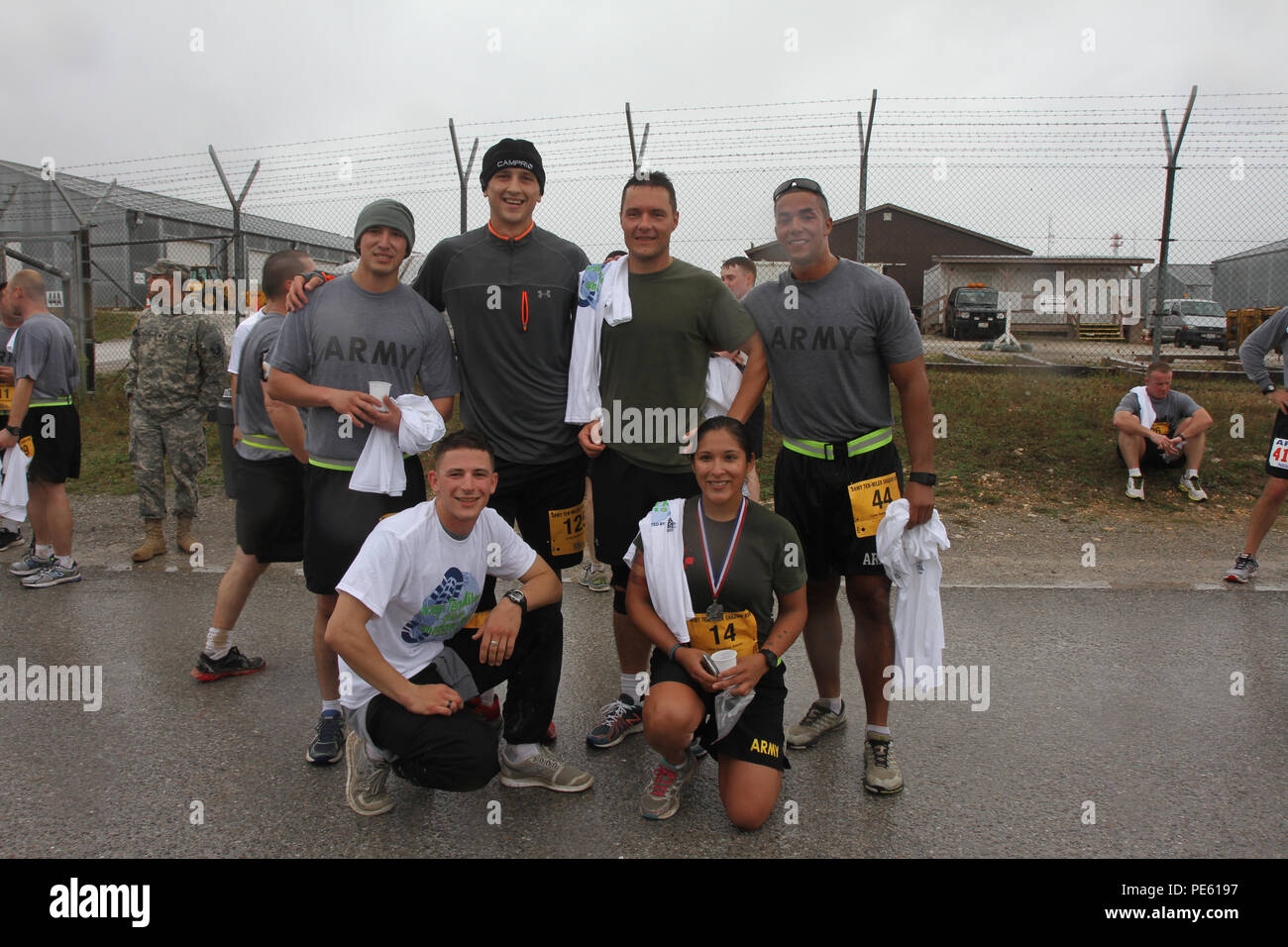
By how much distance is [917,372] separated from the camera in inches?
134

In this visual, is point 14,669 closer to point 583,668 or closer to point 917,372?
point 583,668

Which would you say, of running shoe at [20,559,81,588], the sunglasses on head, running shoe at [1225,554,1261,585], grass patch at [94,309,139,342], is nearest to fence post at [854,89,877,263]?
running shoe at [1225,554,1261,585]

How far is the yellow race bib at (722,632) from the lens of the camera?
322 cm

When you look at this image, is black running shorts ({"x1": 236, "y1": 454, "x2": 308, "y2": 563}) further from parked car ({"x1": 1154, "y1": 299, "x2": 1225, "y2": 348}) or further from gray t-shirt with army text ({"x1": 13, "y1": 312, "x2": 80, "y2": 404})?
parked car ({"x1": 1154, "y1": 299, "x2": 1225, "y2": 348})

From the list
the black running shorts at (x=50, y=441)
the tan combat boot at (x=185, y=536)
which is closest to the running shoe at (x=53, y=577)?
the black running shorts at (x=50, y=441)

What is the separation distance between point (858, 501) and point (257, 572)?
9.45 feet

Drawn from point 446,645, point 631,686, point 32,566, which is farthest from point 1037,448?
point 32,566

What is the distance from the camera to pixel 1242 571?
587cm

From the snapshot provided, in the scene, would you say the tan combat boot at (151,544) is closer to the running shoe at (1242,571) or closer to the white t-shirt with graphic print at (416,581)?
the white t-shirt with graphic print at (416,581)

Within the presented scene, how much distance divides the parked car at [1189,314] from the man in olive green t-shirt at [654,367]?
2181cm

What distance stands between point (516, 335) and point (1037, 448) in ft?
22.5

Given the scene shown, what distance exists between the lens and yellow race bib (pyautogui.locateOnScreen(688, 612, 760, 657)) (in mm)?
3223

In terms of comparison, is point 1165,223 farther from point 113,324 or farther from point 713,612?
point 113,324
